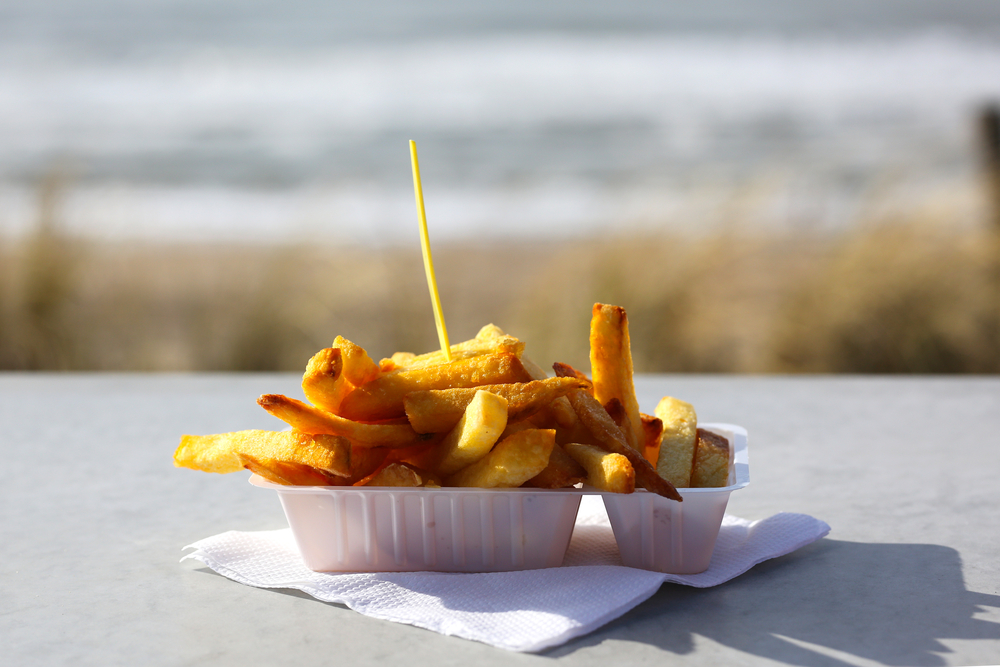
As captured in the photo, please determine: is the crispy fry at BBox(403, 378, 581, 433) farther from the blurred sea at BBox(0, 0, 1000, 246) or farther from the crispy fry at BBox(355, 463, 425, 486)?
the blurred sea at BBox(0, 0, 1000, 246)

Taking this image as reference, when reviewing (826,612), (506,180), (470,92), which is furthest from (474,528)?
(470,92)

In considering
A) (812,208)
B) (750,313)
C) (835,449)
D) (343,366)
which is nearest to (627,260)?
(750,313)

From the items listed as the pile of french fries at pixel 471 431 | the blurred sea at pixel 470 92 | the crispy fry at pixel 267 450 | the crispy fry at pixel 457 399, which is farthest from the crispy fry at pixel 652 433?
the blurred sea at pixel 470 92

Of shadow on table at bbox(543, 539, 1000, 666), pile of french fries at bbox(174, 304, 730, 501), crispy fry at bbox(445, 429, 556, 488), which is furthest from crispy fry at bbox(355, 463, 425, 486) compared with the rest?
shadow on table at bbox(543, 539, 1000, 666)

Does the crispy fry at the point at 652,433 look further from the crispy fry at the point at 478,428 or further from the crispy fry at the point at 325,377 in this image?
the crispy fry at the point at 325,377

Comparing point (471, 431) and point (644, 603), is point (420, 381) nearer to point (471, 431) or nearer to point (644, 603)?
point (471, 431)

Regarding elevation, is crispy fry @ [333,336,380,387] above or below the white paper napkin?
above
